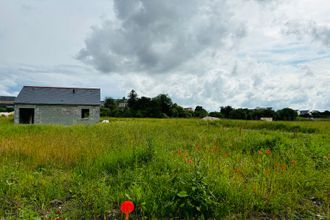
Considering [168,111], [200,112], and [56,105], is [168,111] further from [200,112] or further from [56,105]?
[56,105]

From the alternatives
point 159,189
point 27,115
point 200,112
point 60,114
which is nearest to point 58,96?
point 60,114

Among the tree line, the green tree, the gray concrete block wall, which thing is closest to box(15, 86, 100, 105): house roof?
the gray concrete block wall

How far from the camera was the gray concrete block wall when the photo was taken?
2567cm

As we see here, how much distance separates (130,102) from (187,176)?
66162 mm

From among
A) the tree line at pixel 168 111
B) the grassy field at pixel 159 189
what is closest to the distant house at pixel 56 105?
the grassy field at pixel 159 189

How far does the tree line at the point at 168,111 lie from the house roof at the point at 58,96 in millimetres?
24895

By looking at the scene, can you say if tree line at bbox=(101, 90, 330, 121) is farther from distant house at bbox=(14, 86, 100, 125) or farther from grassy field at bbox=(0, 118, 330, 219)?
grassy field at bbox=(0, 118, 330, 219)

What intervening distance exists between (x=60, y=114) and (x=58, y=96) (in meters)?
2.37

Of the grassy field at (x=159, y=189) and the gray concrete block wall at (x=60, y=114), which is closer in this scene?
the grassy field at (x=159, y=189)

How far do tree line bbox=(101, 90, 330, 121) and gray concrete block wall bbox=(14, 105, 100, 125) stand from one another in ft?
85.3

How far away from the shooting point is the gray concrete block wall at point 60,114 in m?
25.7

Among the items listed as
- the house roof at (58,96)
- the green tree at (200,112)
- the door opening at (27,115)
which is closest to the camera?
the house roof at (58,96)

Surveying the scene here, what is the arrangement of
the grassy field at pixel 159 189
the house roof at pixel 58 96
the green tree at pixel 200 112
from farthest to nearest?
the green tree at pixel 200 112 < the house roof at pixel 58 96 < the grassy field at pixel 159 189

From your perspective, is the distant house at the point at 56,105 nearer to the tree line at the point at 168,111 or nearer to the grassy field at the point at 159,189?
the grassy field at the point at 159,189
